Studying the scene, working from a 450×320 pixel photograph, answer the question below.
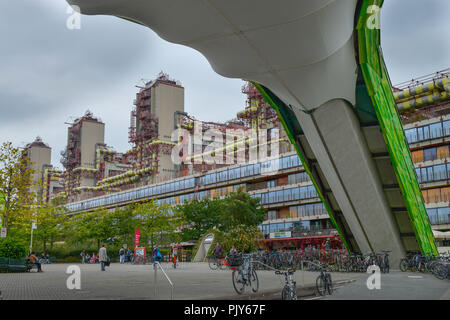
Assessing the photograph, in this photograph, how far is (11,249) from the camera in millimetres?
23719

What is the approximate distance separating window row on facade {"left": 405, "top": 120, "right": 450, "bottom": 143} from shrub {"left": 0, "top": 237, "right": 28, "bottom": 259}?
140ft

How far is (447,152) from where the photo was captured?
1911 inches

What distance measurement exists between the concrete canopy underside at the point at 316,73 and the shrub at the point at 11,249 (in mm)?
15646

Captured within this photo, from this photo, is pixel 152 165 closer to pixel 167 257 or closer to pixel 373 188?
pixel 167 257

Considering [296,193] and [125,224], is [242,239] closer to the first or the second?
[125,224]

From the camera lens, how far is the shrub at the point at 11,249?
23.3m

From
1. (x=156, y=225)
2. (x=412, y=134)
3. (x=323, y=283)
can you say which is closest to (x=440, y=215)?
(x=412, y=134)

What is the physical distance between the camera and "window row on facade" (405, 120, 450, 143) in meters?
48.2

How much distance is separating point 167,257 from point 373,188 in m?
41.5

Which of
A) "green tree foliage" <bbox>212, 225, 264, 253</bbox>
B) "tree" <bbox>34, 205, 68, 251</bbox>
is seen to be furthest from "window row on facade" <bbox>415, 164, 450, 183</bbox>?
"tree" <bbox>34, 205, 68, 251</bbox>

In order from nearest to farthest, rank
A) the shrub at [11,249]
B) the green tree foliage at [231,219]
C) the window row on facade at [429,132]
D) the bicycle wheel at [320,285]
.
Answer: the bicycle wheel at [320,285] < the shrub at [11,249] < the green tree foliage at [231,219] < the window row on facade at [429,132]

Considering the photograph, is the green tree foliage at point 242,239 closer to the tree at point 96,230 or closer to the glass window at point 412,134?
the glass window at point 412,134

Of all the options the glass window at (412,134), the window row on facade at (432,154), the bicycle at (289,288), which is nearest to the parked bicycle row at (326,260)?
the bicycle at (289,288)
